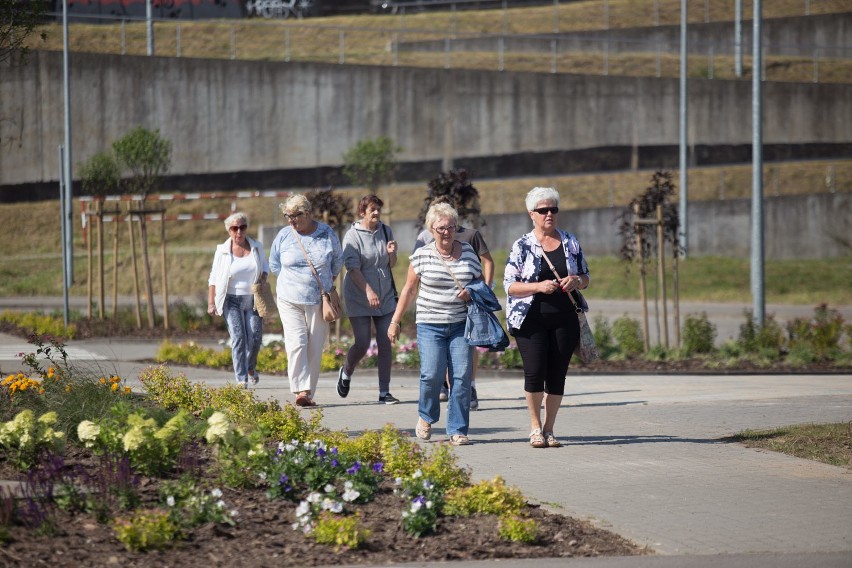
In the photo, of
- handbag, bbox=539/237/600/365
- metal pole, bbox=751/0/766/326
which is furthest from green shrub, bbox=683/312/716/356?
handbag, bbox=539/237/600/365

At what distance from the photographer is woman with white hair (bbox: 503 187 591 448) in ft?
31.3

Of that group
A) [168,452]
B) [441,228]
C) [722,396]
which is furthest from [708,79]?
[168,452]

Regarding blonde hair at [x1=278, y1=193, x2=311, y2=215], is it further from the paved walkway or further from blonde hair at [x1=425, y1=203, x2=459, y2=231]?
blonde hair at [x1=425, y1=203, x2=459, y2=231]

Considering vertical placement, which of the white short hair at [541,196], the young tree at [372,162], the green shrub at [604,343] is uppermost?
the young tree at [372,162]

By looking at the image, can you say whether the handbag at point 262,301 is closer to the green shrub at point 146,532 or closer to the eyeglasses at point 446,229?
the eyeglasses at point 446,229

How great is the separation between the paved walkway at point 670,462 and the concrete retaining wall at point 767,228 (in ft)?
63.6

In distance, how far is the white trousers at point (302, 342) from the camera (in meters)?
11.7

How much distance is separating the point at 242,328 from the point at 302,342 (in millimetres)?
1662

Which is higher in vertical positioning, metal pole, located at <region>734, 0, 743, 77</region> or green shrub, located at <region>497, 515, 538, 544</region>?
metal pole, located at <region>734, 0, 743, 77</region>

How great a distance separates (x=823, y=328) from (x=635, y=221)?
284 centimetres

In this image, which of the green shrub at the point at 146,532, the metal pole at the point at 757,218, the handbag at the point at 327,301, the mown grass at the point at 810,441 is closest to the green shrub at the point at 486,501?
the green shrub at the point at 146,532

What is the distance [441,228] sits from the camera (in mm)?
9742

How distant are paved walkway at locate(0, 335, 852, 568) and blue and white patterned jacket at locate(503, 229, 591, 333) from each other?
3.30 feet

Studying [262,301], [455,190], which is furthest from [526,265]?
[455,190]
